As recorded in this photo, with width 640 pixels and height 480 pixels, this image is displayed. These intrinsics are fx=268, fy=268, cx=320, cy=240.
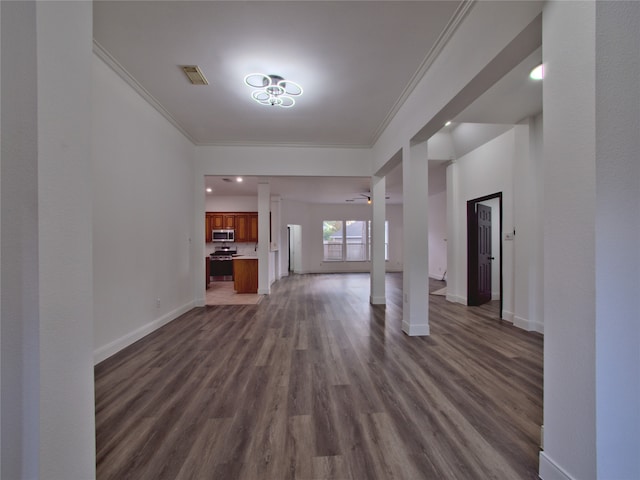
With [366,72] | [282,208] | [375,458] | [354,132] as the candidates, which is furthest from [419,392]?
[282,208]

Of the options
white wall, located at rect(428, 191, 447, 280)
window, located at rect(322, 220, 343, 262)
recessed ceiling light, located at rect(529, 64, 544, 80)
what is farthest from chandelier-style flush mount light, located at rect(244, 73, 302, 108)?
window, located at rect(322, 220, 343, 262)

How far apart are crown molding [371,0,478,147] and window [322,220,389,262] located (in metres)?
7.36

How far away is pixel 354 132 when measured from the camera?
14.5 feet

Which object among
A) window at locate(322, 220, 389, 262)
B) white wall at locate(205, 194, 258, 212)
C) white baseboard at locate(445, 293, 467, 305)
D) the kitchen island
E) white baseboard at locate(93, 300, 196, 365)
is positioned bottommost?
white baseboard at locate(445, 293, 467, 305)

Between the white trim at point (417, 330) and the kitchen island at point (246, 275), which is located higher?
the kitchen island at point (246, 275)

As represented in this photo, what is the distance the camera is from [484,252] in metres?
5.15

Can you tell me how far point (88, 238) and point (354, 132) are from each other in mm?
4082

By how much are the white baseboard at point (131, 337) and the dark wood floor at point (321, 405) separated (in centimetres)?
8

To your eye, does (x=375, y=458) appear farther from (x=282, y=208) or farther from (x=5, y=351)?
(x=282, y=208)

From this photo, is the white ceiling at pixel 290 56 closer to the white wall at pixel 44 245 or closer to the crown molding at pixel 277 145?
the crown molding at pixel 277 145

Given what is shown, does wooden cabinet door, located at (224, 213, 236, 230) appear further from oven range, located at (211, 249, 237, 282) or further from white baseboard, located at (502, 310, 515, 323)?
white baseboard, located at (502, 310, 515, 323)

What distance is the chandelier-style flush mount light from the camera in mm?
2934

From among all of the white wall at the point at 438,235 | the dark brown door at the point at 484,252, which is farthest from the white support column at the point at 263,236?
the white wall at the point at 438,235

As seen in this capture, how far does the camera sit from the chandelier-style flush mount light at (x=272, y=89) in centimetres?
293
